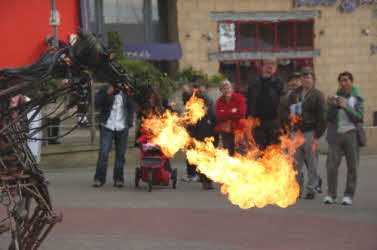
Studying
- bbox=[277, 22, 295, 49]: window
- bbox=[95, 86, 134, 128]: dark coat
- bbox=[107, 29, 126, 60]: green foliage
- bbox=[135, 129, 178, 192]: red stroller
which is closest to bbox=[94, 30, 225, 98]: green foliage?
bbox=[107, 29, 126, 60]: green foliage

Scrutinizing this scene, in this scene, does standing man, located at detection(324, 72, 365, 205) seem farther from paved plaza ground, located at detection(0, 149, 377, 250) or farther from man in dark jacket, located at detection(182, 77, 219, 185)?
man in dark jacket, located at detection(182, 77, 219, 185)

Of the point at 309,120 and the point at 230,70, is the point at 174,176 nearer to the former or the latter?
the point at 309,120

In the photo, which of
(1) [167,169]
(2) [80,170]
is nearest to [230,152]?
(1) [167,169]

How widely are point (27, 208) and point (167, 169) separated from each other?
5746mm

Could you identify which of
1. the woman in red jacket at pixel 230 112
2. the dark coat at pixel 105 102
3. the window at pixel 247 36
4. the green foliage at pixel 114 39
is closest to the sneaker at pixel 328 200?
the woman in red jacket at pixel 230 112

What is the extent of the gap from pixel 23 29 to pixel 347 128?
1872 centimetres

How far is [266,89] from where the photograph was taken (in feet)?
32.0

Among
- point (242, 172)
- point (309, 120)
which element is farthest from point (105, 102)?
point (242, 172)

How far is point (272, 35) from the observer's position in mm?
28125

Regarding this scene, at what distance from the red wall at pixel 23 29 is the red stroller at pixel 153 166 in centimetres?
1524

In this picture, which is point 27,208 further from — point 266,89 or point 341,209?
point 266,89

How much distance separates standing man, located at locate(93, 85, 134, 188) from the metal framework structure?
5.51m

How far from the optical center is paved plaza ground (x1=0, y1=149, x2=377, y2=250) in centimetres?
634

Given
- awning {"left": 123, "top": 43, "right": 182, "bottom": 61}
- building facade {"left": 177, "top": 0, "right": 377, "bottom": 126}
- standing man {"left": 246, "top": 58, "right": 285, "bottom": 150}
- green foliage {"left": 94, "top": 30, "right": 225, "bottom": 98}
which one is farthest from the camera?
building facade {"left": 177, "top": 0, "right": 377, "bottom": 126}
